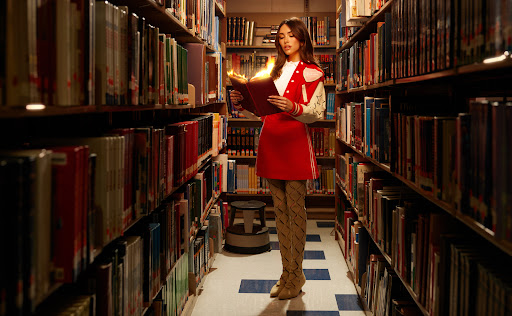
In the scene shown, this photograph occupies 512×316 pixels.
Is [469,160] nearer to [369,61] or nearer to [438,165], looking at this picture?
[438,165]

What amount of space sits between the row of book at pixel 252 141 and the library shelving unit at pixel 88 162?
2558 mm

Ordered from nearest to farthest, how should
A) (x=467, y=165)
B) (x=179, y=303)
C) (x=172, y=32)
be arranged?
(x=467, y=165), (x=179, y=303), (x=172, y=32)

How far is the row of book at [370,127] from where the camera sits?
225 cm

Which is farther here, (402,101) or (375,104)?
(375,104)

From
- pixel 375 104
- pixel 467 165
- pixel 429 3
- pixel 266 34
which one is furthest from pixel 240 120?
pixel 467 165

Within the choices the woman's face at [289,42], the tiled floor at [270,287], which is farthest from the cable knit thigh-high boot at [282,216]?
the woman's face at [289,42]

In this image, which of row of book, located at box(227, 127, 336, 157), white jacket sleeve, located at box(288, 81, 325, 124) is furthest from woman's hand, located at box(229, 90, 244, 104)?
row of book, located at box(227, 127, 336, 157)

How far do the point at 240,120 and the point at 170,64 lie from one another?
3.11 metres

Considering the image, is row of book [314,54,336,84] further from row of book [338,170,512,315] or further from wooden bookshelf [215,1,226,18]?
row of book [338,170,512,315]

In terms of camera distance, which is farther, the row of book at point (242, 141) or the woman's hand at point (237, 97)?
the row of book at point (242, 141)

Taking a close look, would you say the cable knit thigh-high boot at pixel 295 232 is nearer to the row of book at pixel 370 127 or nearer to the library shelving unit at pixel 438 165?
the library shelving unit at pixel 438 165

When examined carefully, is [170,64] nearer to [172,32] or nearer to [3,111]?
[172,32]

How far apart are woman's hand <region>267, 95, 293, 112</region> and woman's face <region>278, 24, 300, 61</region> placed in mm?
435

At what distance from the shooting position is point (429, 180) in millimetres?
1494
